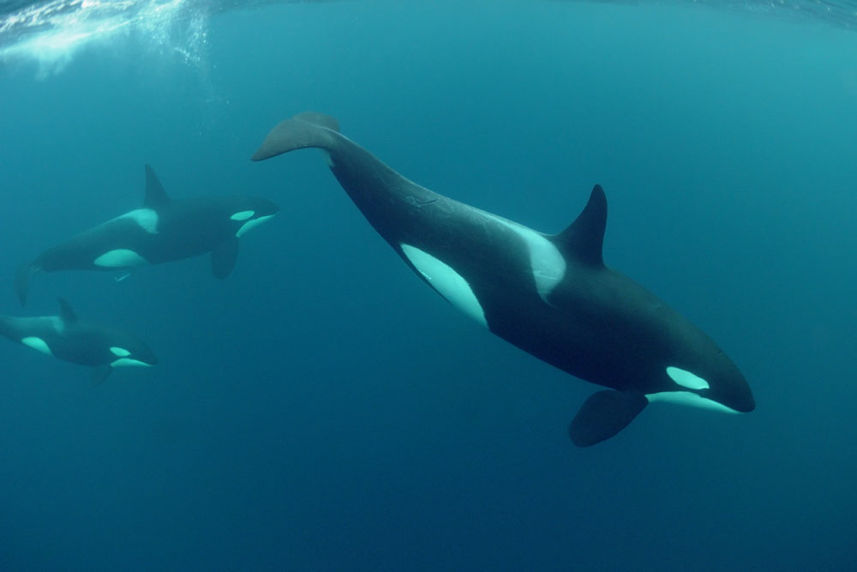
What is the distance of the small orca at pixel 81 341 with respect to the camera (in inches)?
366

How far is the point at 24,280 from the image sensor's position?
1024 cm

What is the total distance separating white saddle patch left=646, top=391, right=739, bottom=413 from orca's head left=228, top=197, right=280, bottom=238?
25.9 ft

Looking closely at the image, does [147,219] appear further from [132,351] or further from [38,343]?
[38,343]

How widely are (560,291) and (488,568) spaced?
514 centimetres

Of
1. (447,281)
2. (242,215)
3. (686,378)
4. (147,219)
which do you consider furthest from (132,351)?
(686,378)

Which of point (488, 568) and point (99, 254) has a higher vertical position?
point (99, 254)

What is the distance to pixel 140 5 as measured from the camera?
20094 mm

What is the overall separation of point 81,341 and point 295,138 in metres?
6.80

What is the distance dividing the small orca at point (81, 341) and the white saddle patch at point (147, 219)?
1.81 m

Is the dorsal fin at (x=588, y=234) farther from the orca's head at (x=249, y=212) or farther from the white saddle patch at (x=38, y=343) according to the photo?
the white saddle patch at (x=38, y=343)

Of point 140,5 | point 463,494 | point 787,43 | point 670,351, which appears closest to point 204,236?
point 463,494

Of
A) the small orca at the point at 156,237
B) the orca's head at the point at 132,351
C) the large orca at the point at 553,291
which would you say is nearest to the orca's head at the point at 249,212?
the small orca at the point at 156,237

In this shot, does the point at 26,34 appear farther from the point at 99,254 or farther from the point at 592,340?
the point at 592,340

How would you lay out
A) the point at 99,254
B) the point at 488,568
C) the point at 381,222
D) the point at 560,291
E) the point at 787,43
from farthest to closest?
the point at 787,43 → the point at 99,254 → the point at 488,568 → the point at 381,222 → the point at 560,291
